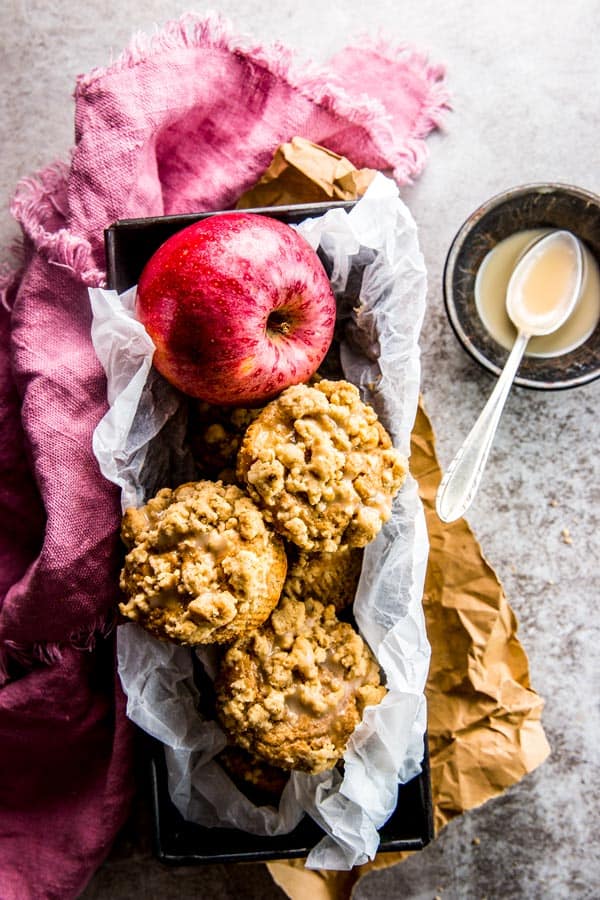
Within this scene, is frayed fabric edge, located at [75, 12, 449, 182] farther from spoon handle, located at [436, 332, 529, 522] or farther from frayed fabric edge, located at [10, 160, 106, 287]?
spoon handle, located at [436, 332, 529, 522]

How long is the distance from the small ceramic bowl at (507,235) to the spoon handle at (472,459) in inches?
1.3

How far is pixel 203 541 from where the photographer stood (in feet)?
3.11

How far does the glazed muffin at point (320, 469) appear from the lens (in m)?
0.94

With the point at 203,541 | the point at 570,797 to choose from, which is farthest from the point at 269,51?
the point at 570,797

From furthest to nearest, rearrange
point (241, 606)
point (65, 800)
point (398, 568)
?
point (65, 800)
point (398, 568)
point (241, 606)

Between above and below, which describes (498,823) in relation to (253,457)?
below

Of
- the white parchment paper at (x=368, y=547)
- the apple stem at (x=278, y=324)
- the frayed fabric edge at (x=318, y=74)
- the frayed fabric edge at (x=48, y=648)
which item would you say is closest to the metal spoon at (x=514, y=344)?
the white parchment paper at (x=368, y=547)

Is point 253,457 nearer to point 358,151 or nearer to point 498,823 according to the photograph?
point 358,151

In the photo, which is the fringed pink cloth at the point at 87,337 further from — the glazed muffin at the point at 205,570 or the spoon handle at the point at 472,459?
the spoon handle at the point at 472,459

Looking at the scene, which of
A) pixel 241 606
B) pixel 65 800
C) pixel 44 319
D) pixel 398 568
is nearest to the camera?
pixel 241 606

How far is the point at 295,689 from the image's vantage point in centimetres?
102

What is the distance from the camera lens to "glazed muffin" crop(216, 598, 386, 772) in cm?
101

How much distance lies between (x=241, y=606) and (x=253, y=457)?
0.58 ft

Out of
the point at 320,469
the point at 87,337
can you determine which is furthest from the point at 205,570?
the point at 87,337
